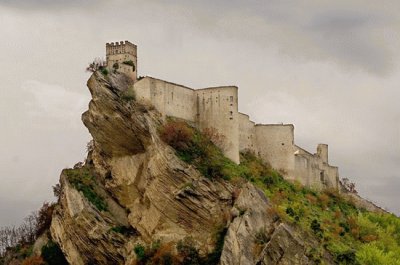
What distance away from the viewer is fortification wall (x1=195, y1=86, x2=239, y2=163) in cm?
9175

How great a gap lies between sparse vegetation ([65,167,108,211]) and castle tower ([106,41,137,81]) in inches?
411

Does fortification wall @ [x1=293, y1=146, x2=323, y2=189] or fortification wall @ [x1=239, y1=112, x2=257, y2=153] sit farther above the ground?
fortification wall @ [x1=239, y1=112, x2=257, y2=153]

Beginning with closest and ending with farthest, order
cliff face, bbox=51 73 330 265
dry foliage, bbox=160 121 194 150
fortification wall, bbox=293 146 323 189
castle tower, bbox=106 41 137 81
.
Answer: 1. cliff face, bbox=51 73 330 265
2. dry foliage, bbox=160 121 194 150
3. castle tower, bbox=106 41 137 81
4. fortification wall, bbox=293 146 323 189

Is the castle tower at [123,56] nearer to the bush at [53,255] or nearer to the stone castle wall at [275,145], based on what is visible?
the stone castle wall at [275,145]

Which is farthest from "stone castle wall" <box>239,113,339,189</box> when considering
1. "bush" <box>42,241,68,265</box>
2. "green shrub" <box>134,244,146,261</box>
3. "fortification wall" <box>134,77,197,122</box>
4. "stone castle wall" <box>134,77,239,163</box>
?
"bush" <box>42,241,68,265</box>

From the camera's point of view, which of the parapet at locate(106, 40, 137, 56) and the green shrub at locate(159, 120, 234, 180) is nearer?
the green shrub at locate(159, 120, 234, 180)

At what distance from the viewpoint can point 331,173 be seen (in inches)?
4235

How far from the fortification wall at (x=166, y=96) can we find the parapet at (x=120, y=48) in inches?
243

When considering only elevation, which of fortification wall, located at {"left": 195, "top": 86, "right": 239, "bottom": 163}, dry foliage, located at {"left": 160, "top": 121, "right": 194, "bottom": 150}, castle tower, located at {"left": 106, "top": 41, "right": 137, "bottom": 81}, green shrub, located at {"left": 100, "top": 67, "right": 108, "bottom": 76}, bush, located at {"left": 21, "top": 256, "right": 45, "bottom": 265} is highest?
castle tower, located at {"left": 106, "top": 41, "right": 137, "bottom": 81}

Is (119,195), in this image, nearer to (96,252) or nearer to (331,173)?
(96,252)

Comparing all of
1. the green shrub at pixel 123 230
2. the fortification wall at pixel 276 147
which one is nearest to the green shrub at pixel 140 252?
the green shrub at pixel 123 230

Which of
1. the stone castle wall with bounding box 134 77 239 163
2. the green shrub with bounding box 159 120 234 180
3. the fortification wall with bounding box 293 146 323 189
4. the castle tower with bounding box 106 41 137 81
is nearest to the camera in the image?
the green shrub with bounding box 159 120 234 180

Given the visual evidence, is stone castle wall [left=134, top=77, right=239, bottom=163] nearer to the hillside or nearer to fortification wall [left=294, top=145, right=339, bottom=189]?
the hillside

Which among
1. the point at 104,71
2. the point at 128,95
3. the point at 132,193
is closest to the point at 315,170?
the point at 132,193
